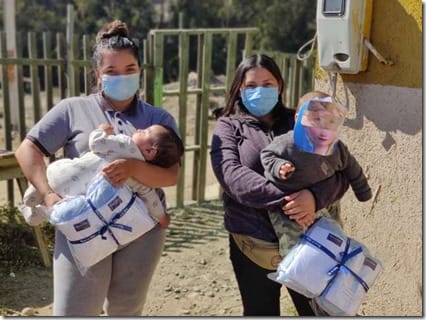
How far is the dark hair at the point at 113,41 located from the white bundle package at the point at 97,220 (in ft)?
1.72

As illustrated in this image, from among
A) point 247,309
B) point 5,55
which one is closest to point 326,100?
point 247,309

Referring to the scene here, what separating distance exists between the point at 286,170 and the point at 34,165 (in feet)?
3.34

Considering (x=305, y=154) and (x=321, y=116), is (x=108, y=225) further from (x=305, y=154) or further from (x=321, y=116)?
(x=321, y=116)

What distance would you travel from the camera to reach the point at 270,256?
2660 mm

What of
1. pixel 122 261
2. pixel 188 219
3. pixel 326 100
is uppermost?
pixel 326 100

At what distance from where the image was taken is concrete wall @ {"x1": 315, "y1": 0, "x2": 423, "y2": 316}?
10.4ft

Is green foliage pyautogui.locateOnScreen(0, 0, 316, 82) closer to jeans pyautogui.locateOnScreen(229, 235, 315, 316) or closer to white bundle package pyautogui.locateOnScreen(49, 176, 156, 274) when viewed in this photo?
jeans pyautogui.locateOnScreen(229, 235, 315, 316)

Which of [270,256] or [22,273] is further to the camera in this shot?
[22,273]

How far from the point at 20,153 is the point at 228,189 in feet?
2.84

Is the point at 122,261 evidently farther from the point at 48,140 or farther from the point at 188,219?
the point at 188,219

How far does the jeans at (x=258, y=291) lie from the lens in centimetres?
275

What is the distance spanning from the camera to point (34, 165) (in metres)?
2.65

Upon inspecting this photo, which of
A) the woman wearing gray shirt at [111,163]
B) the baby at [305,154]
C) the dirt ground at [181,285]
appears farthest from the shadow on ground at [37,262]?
the baby at [305,154]

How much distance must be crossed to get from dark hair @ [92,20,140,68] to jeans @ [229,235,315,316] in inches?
36.9
